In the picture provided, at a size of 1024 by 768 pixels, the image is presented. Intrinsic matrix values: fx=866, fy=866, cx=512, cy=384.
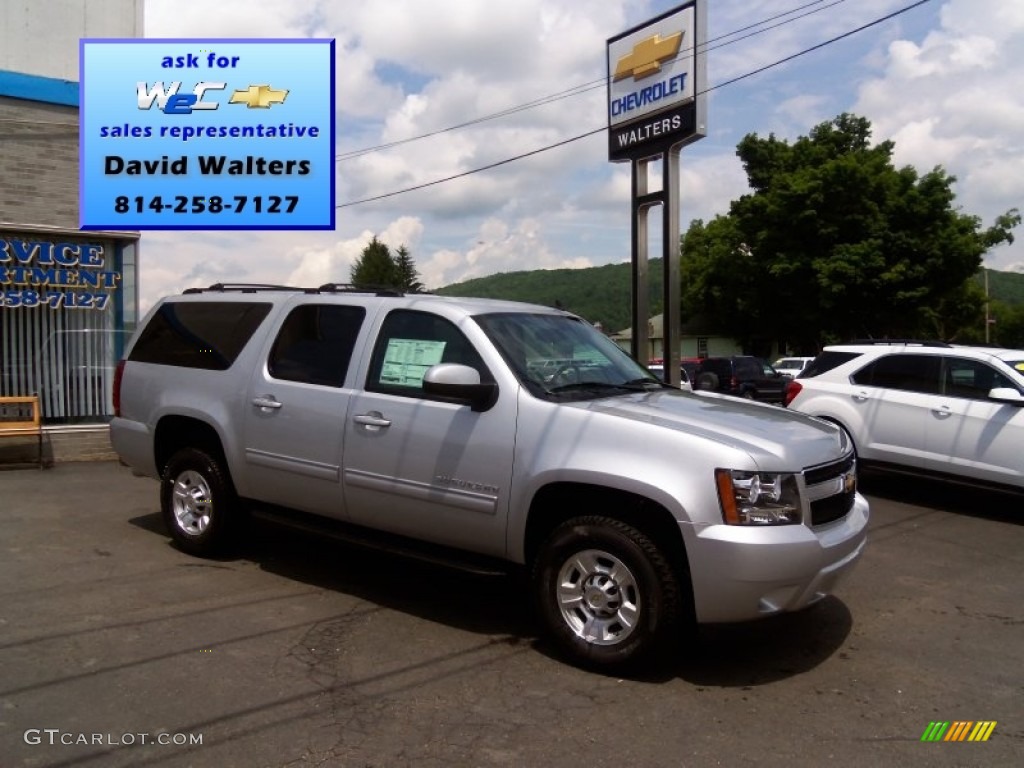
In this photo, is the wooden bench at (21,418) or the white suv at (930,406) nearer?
the white suv at (930,406)

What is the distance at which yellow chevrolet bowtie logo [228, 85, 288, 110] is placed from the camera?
40.7 feet

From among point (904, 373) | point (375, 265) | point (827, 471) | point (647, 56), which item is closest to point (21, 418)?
point (647, 56)

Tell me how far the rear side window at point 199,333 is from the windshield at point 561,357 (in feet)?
6.71

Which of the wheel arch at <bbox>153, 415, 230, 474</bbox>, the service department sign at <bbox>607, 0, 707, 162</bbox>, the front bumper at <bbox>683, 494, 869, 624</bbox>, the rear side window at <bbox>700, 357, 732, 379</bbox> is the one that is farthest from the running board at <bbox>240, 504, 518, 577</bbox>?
the rear side window at <bbox>700, 357, 732, 379</bbox>

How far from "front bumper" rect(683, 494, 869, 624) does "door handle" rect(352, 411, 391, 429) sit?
1.99 meters

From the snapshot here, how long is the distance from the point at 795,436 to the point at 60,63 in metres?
12.0

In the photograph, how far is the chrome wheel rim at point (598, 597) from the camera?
4.36 m

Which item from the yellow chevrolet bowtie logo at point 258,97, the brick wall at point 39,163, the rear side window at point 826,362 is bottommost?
the rear side window at point 826,362

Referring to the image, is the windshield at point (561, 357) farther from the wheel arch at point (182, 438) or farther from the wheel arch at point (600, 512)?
the wheel arch at point (182, 438)

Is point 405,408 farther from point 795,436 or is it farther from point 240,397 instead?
point 795,436

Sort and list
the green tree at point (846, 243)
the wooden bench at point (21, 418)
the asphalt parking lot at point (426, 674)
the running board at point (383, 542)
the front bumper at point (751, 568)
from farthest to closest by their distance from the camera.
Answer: the green tree at point (846, 243)
the wooden bench at point (21, 418)
the running board at point (383, 542)
the front bumper at point (751, 568)
the asphalt parking lot at point (426, 674)

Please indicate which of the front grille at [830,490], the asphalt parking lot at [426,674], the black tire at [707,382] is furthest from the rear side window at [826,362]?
the front grille at [830,490]

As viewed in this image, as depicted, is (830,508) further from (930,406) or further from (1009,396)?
(930,406)

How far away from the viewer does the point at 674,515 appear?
13.8 ft
